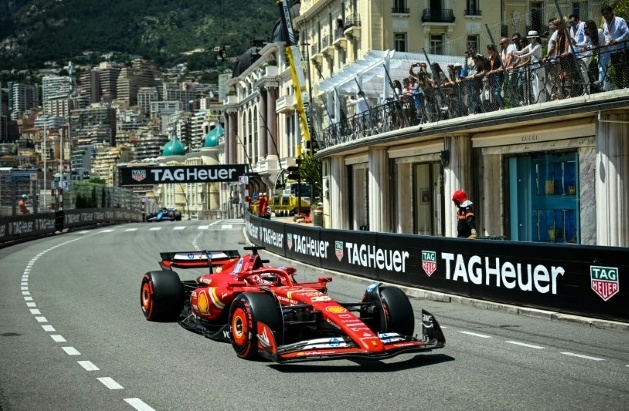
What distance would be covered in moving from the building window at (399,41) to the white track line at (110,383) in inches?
1913

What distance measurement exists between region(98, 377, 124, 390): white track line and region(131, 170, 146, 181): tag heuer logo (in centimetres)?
8432

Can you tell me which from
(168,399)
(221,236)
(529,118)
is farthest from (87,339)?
(221,236)

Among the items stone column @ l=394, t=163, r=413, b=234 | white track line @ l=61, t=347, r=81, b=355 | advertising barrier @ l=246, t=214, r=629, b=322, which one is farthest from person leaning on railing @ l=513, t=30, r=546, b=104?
white track line @ l=61, t=347, r=81, b=355

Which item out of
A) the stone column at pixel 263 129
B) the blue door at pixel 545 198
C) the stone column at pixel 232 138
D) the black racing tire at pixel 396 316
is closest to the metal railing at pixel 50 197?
the blue door at pixel 545 198

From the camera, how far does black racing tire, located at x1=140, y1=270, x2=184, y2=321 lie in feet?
48.8

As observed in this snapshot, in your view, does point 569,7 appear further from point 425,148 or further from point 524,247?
point 425,148

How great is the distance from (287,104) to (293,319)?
257ft

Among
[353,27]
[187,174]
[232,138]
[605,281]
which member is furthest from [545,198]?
[232,138]

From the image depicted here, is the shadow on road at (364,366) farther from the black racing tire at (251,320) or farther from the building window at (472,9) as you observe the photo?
the building window at (472,9)

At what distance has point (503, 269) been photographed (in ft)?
54.6

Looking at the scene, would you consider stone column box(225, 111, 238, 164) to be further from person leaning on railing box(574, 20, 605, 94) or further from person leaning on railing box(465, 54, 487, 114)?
person leaning on railing box(574, 20, 605, 94)

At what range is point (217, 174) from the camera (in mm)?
95688

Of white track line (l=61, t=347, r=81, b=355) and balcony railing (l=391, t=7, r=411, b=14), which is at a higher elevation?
balcony railing (l=391, t=7, r=411, b=14)

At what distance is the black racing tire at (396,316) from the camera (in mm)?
11789
